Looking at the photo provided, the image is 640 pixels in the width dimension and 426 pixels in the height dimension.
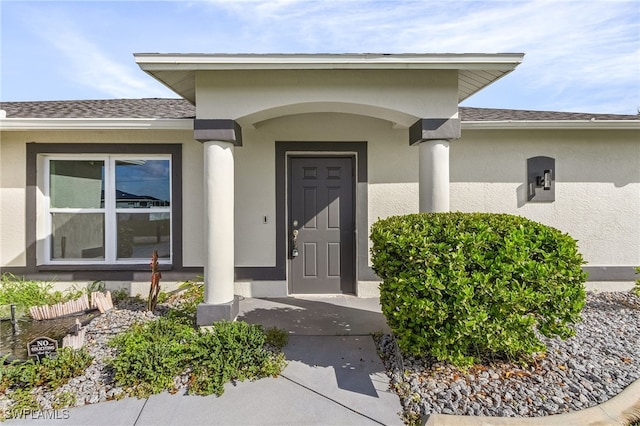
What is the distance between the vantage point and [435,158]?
3.76 m

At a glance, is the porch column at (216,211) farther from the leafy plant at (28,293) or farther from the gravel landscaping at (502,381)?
the leafy plant at (28,293)

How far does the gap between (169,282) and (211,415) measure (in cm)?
312

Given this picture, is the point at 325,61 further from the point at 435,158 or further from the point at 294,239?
the point at 294,239

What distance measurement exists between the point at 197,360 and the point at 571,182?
20.4ft

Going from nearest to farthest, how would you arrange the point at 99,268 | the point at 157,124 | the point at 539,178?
1. the point at 157,124
2. the point at 99,268
3. the point at 539,178

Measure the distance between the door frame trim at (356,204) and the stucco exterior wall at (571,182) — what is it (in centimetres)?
154

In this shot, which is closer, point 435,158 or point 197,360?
point 197,360

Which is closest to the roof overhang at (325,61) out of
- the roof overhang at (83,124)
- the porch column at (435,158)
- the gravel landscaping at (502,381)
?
the porch column at (435,158)

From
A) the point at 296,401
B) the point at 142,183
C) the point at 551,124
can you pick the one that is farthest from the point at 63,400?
the point at 551,124

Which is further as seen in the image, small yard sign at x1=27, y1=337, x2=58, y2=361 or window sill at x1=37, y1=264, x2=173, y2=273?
window sill at x1=37, y1=264, x2=173, y2=273

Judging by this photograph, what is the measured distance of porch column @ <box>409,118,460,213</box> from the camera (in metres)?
3.70

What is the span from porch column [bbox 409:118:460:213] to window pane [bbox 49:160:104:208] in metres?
5.17

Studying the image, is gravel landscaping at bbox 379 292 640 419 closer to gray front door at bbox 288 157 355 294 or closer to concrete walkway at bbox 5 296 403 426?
concrete walkway at bbox 5 296 403 426

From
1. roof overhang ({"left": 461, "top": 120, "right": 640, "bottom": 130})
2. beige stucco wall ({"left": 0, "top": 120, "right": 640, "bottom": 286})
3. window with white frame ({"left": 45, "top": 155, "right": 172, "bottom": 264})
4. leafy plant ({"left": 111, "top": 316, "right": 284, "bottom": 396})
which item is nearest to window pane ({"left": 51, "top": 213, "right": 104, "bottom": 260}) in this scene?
window with white frame ({"left": 45, "top": 155, "right": 172, "bottom": 264})
